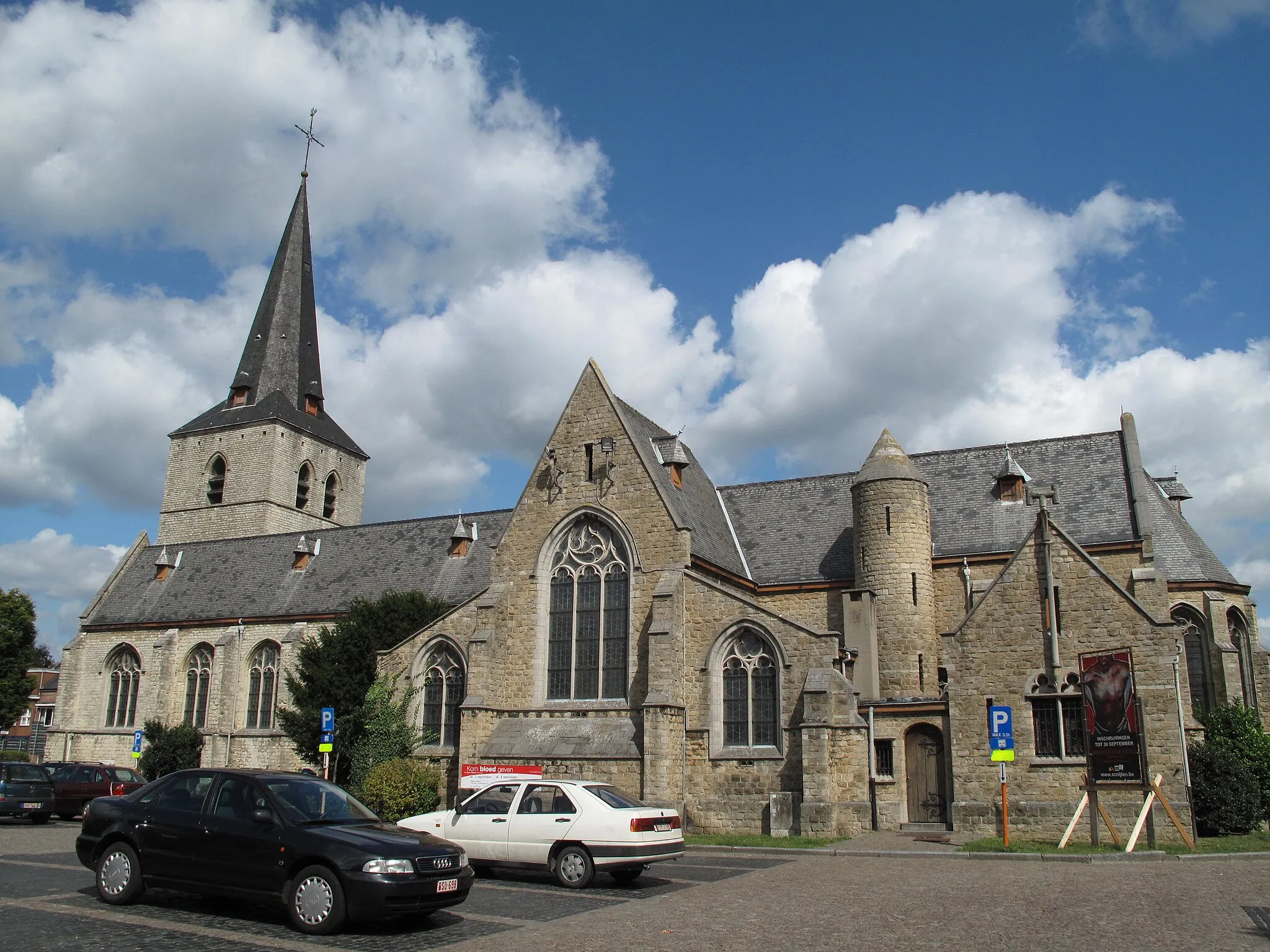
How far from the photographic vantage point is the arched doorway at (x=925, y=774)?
24.5 m

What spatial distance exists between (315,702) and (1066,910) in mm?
23630

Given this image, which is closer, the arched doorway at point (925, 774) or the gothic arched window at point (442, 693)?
the arched doorway at point (925, 774)

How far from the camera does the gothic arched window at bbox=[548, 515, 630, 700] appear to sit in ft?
87.9

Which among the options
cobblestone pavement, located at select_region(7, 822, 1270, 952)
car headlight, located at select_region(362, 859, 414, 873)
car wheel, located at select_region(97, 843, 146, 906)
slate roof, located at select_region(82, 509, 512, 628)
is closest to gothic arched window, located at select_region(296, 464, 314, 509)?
slate roof, located at select_region(82, 509, 512, 628)

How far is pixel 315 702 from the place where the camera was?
30.6 meters

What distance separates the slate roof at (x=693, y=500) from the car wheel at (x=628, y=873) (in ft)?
40.2

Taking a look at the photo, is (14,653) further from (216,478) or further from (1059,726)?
(1059,726)

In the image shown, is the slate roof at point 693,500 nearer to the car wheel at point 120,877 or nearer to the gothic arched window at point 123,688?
the car wheel at point 120,877

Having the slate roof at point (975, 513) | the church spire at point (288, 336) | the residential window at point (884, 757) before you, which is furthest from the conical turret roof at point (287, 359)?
the residential window at point (884, 757)

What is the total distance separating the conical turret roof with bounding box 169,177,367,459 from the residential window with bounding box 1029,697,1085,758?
4032 centimetres

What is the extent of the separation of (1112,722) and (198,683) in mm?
33344

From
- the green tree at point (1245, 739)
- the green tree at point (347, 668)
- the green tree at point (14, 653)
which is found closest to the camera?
the green tree at point (1245, 739)

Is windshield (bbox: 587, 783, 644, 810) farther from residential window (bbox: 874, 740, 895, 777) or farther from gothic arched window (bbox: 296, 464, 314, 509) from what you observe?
gothic arched window (bbox: 296, 464, 314, 509)

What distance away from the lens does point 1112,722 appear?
824 inches
